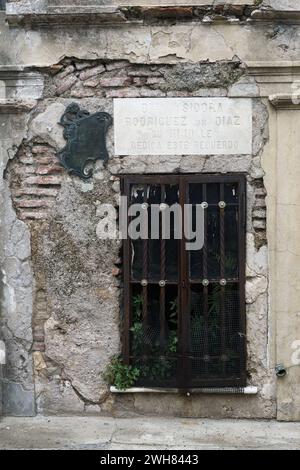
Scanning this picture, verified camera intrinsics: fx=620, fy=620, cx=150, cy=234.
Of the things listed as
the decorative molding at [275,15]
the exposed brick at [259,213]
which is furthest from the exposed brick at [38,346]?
the decorative molding at [275,15]

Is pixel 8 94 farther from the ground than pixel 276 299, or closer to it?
farther from the ground

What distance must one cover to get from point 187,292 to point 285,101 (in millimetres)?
1610

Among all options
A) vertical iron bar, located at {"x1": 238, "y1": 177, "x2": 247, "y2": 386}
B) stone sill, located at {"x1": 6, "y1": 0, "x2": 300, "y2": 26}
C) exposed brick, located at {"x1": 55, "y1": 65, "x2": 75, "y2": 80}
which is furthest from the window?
stone sill, located at {"x1": 6, "y1": 0, "x2": 300, "y2": 26}

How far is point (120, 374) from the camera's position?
4758 mm

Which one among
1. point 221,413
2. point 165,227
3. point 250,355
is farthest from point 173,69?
point 221,413

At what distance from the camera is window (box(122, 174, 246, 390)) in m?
4.74

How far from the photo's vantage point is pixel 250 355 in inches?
188

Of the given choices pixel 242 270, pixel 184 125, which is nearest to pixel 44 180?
pixel 184 125

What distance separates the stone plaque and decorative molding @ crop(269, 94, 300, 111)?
0.81 feet

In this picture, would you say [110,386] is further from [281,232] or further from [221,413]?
[281,232]

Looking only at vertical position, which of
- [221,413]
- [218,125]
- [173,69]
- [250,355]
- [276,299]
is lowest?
[221,413]

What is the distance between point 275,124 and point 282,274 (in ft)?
3.74

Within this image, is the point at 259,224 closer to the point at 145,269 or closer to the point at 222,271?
the point at 222,271

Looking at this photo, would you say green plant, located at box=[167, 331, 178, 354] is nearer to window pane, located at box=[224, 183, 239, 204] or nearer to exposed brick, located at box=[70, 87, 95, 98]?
window pane, located at box=[224, 183, 239, 204]
